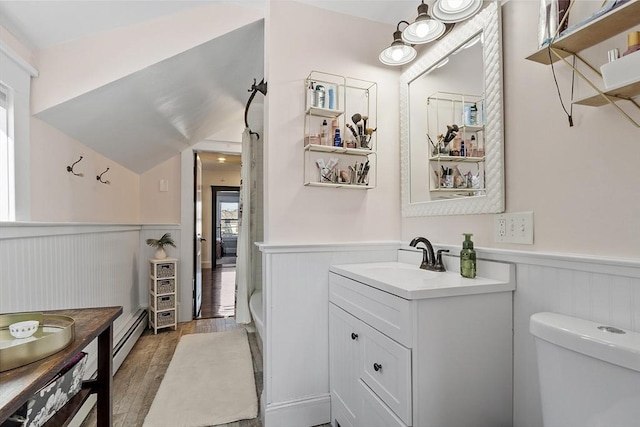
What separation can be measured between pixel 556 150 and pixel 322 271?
1.19 meters

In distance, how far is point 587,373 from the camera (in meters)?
0.82

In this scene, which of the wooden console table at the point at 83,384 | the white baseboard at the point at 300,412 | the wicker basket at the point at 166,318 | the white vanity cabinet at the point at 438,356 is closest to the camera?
the wooden console table at the point at 83,384

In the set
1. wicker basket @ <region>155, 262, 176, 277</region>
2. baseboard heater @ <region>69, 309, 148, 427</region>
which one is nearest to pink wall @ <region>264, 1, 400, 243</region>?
baseboard heater @ <region>69, 309, 148, 427</region>

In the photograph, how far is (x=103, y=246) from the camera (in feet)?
7.50

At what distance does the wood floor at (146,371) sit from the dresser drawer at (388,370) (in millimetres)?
848

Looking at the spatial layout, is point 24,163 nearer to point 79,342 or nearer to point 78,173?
point 78,173

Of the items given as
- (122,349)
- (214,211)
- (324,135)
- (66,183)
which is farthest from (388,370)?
(214,211)

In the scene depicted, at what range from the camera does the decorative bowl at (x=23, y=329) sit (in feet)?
2.41

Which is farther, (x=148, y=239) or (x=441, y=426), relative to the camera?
(x=148, y=239)

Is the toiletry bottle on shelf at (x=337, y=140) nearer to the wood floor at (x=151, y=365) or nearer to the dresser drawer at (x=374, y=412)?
the dresser drawer at (x=374, y=412)

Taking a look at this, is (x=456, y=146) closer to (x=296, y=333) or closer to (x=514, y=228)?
(x=514, y=228)

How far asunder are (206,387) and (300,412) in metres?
0.76

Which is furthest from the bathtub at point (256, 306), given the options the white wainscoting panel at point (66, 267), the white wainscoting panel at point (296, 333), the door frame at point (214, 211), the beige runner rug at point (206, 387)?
the door frame at point (214, 211)

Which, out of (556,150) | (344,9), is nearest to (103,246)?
(344,9)
